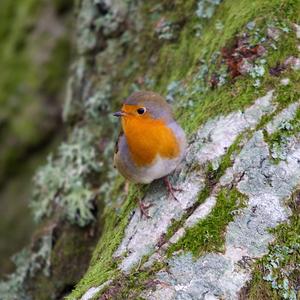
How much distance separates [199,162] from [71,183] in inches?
73.3

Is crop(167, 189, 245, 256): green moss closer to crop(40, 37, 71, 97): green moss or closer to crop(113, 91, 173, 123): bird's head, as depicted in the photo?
crop(113, 91, 173, 123): bird's head

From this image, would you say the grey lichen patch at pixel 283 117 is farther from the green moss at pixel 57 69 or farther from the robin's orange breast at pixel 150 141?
the green moss at pixel 57 69

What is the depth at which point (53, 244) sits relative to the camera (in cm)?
492

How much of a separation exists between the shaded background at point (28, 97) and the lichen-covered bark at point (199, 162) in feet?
7.27

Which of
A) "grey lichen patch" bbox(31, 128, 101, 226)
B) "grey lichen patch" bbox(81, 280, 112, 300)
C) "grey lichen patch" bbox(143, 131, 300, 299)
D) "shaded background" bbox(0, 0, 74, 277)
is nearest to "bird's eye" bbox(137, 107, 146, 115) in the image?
"grey lichen patch" bbox(143, 131, 300, 299)

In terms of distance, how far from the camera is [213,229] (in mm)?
3141

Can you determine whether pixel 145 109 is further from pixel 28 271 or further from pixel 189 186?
pixel 28 271

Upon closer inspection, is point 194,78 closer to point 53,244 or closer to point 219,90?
point 219,90

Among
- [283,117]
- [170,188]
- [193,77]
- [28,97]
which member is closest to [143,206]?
[170,188]

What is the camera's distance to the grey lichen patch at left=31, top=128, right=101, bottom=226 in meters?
4.91

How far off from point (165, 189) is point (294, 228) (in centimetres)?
90

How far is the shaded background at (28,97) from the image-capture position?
7.73 m

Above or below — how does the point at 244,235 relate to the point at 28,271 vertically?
above

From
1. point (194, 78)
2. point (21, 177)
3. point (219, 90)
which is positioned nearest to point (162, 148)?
point (219, 90)
